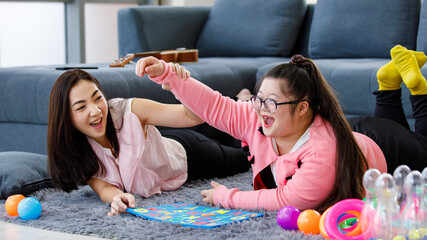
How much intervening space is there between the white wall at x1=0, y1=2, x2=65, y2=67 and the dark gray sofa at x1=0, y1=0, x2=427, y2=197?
0.91m

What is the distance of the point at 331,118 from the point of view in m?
1.86

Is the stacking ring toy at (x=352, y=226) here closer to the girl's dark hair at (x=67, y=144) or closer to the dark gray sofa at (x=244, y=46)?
the girl's dark hair at (x=67, y=144)

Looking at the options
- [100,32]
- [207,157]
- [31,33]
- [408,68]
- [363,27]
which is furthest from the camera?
[100,32]

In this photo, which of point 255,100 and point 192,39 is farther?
point 192,39

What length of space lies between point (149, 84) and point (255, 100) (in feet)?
2.97

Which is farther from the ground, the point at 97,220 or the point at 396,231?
the point at 396,231

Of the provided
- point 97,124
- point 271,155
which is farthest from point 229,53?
point 271,155

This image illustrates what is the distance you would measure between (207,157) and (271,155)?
1.80 feet

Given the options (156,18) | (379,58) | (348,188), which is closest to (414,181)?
(348,188)

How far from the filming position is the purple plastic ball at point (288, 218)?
1687 mm

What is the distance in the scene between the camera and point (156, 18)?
380cm

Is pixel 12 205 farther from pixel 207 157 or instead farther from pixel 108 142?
pixel 207 157

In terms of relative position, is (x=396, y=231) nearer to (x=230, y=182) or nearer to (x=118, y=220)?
(x=118, y=220)

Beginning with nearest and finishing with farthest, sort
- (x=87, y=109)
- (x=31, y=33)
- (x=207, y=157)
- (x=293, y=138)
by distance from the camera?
(x=293, y=138) → (x=87, y=109) → (x=207, y=157) → (x=31, y=33)
